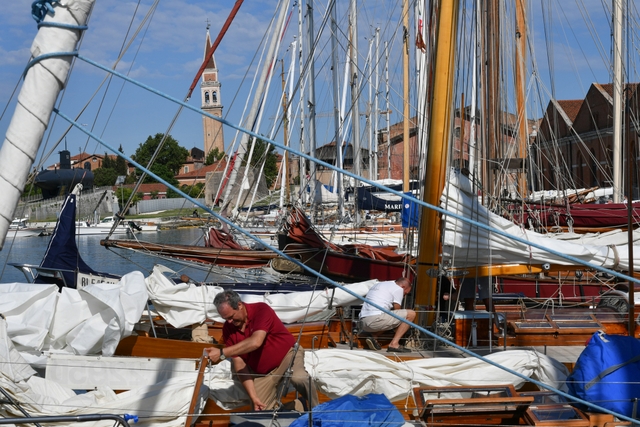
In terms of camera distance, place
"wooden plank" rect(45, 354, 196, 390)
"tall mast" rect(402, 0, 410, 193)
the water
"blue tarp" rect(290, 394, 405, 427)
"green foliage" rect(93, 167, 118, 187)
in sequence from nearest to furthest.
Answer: "blue tarp" rect(290, 394, 405, 427) < "wooden plank" rect(45, 354, 196, 390) < "tall mast" rect(402, 0, 410, 193) < the water < "green foliage" rect(93, 167, 118, 187)

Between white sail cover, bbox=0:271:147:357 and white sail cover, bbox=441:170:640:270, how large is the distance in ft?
10.6

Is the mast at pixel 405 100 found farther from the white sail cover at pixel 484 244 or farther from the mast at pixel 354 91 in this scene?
the white sail cover at pixel 484 244

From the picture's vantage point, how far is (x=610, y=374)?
213 inches

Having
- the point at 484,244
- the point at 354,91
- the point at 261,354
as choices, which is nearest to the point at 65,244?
the point at 261,354

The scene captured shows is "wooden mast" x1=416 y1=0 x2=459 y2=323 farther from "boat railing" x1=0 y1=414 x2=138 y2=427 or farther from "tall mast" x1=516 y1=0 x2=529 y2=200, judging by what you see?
"tall mast" x1=516 y1=0 x2=529 y2=200

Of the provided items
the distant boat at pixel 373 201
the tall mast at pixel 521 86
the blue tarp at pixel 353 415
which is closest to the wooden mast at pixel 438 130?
the blue tarp at pixel 353 415

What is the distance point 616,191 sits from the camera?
65.7 ft

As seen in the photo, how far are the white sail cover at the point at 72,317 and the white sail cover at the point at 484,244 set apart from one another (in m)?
3.23

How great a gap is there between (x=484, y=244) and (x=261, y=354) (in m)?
2.87

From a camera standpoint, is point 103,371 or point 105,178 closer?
point 103,371

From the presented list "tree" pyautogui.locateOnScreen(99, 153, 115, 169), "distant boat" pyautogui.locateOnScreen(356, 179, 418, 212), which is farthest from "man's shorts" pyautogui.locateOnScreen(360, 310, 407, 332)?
"tree" pyautogui.locateOnScreen(99, 153, 115, 169)

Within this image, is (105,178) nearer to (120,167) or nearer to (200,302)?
(120,167)

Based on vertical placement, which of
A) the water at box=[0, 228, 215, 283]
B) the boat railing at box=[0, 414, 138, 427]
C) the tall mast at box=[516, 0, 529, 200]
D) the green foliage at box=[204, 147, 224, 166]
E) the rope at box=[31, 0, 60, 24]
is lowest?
the water at box=[0, 228, 215, 283]

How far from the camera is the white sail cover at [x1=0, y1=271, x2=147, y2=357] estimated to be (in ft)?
22.8
